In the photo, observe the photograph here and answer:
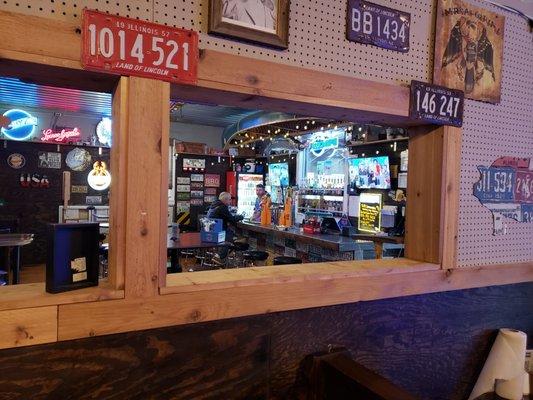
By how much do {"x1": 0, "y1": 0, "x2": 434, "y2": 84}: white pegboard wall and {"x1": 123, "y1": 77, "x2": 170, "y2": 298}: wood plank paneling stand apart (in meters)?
0.29

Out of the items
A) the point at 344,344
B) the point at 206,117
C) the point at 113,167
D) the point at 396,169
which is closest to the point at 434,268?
the point at 344,344

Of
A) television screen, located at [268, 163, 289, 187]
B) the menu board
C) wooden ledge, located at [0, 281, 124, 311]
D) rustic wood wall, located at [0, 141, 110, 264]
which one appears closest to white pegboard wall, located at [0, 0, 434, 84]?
wooden ledge, located at [0, 281, 124, 311]

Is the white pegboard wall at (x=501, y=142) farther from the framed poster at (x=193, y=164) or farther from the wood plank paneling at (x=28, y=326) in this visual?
the framed poster at (x=193, y=164)

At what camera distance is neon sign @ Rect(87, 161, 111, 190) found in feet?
30.9

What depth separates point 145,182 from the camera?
1.57 metres

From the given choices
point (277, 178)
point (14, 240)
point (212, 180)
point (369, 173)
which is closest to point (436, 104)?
point (14, 240)

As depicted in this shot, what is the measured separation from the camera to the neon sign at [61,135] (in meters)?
9.05

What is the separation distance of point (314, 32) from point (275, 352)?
1.55 m

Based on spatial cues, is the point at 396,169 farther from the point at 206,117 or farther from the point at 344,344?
the point at 206,117

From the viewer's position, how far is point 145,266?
1.57m

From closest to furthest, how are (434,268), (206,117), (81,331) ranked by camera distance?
(81,331) → (434,268) → (206,117)

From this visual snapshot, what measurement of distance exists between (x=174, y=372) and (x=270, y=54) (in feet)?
4.78

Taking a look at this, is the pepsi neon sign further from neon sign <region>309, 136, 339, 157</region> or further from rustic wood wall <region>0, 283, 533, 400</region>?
rustic wood wall <region>0, 283, 533, 400</region>

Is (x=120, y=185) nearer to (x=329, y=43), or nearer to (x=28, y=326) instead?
(x=28, y=326)
